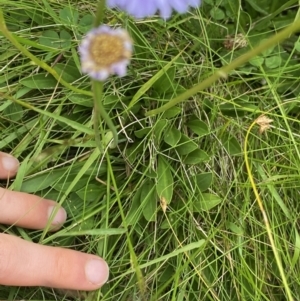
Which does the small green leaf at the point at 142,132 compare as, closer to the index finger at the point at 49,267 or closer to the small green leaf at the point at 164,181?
the small green leaf at the point at 164,181

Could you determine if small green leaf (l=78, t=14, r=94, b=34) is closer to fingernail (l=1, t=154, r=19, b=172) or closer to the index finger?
fingernail (l=1, t=154, r=19, b=172)

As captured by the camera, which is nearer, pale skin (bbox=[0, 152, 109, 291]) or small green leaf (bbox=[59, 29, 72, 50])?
pale skin (bbox=[0, 152, 109, 291])

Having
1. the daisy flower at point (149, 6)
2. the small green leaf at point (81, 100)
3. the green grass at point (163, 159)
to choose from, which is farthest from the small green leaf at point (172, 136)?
the daisy flower at point (149, 6)

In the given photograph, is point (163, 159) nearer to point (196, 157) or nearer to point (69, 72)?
point (196, 157)

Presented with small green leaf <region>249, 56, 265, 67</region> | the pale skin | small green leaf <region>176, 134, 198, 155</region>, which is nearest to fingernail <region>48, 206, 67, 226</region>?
the pale skin

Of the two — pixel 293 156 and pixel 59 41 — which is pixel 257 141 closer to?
pixel 293 156

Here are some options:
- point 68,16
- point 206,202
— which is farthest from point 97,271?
point 68,16

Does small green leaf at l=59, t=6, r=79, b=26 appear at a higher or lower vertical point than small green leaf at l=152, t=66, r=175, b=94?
higher
